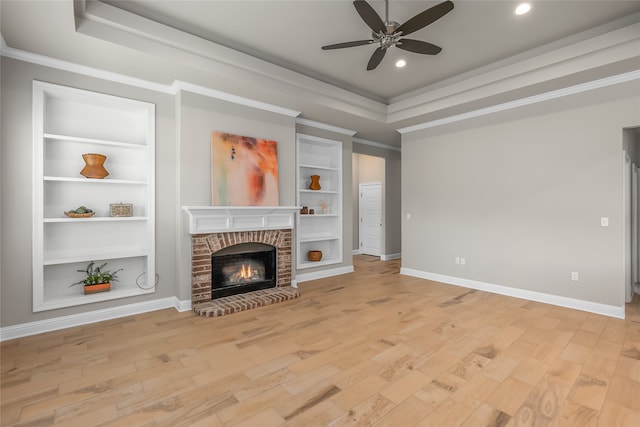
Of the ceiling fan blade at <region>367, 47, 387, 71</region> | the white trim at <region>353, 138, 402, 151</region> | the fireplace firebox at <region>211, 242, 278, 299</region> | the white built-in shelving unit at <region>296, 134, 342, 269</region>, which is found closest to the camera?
the ceiling fan blade at <region>367, 47, 387, 71</region>

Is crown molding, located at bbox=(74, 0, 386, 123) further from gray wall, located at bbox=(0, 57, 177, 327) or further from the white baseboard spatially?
the white baseboard

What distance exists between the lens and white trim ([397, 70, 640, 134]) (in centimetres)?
366

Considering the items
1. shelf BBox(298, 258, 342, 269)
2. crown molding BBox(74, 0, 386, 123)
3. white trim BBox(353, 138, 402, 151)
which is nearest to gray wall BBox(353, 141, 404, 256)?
white trim BBox(353, 138, 402, 151)

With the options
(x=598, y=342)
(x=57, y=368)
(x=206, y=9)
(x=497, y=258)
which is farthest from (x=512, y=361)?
(x=206, y=9)

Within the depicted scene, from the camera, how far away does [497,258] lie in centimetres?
477

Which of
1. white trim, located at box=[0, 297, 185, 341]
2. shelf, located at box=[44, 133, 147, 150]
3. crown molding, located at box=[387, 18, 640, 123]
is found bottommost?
white trim, located at box=[0, 297, 185, 341]

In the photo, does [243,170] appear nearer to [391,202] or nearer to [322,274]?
[322,274]

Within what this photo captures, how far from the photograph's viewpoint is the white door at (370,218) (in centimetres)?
810

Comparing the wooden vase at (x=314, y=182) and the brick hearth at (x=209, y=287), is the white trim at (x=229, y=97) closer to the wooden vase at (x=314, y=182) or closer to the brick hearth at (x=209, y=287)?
the wooden vase at (x=314, y=182)

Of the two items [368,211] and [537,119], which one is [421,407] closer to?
[537,119]

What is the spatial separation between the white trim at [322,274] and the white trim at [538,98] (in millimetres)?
3116

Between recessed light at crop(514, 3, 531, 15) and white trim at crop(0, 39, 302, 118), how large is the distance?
3.09 m

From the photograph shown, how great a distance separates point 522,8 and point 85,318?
18.7ft

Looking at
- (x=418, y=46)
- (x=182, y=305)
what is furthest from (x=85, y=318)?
(x=418, y=46)
